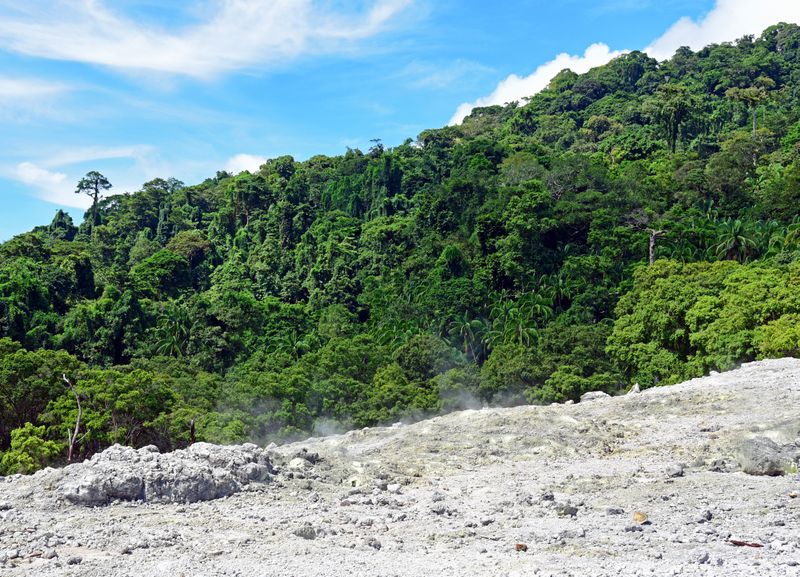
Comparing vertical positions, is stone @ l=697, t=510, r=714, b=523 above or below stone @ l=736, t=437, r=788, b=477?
below

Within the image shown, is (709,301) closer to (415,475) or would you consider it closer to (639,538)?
(415,475)

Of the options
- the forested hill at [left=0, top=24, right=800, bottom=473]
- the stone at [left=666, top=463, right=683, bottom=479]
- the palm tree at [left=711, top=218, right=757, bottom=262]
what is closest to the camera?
the stone at [left=666, top=463, right=683, bottom=479]

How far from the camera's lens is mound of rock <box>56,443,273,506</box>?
46.9 feet

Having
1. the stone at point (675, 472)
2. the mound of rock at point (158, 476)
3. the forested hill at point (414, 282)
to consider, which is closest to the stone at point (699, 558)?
the stone at point (675, 472)

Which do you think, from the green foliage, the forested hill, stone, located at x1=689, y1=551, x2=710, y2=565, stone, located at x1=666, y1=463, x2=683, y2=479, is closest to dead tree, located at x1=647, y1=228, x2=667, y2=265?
the forested hill

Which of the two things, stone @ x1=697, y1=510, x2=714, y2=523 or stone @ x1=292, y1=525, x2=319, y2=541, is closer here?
stone @ x1=292, y1=525, x2=319, y2=541

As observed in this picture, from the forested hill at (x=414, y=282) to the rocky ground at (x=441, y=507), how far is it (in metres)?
15.2

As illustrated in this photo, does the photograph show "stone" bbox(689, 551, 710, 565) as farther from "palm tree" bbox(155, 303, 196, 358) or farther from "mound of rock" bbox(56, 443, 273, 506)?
"palm tree" bbox(155, 303, 196, 358)

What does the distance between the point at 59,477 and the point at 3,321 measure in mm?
46622

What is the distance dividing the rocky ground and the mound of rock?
0.09ft

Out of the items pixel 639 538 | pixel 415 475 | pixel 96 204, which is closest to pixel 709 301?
pixel 415 475

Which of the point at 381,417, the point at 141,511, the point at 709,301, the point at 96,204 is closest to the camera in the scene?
the point at 141,511

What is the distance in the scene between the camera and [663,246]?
54.2 m

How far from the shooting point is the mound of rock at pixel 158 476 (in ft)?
46.9
